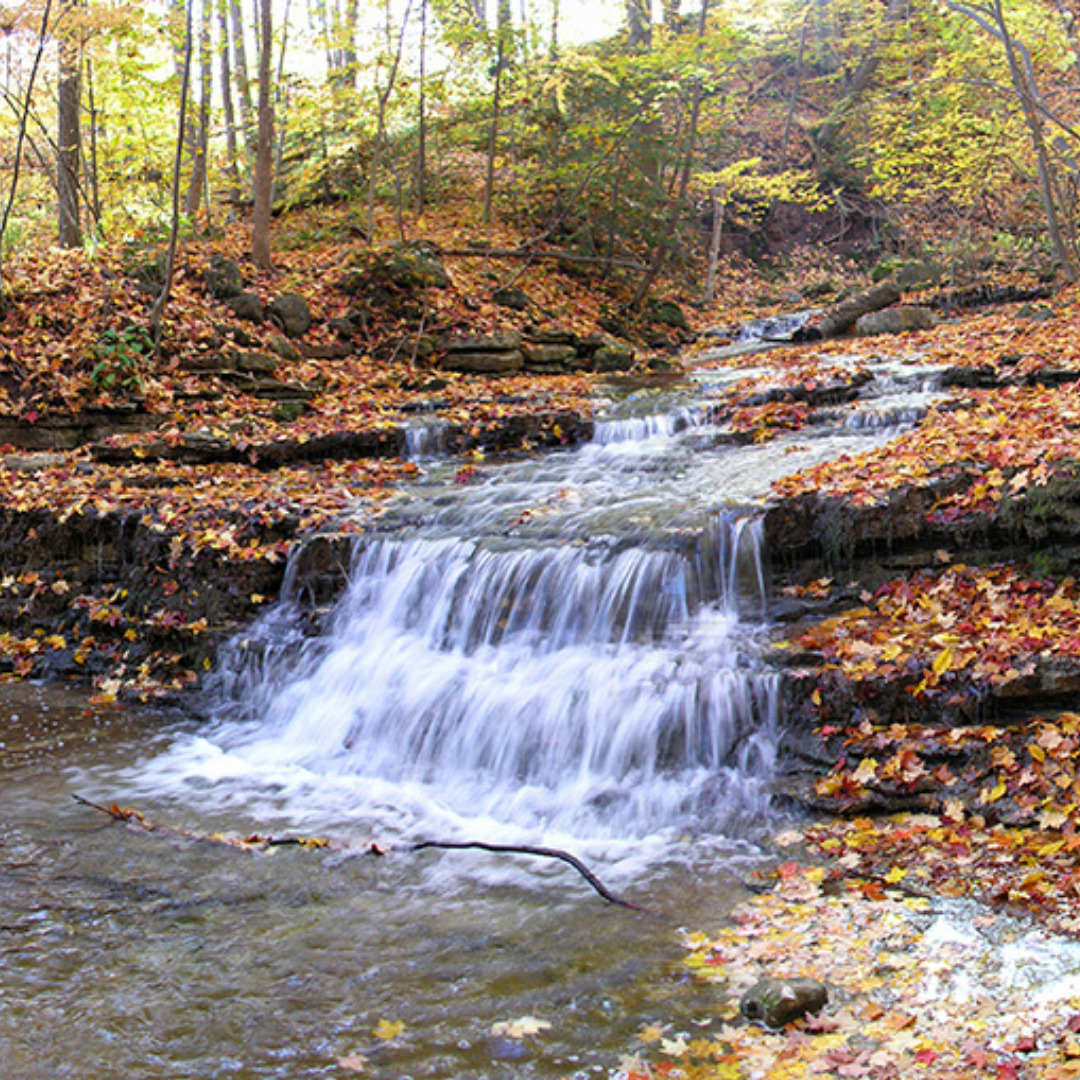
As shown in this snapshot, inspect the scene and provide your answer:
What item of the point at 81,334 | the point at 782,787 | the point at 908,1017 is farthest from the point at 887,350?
the point at 908,1017

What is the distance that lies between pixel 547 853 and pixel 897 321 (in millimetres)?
14092

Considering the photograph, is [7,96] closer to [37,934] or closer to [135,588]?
[135,588]

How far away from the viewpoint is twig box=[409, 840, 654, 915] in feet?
14.0

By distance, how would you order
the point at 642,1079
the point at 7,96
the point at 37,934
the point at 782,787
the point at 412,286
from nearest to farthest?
the point at 642,1079 < the point at 37,934 < the point at 782,787 < the point at 7,96 < the point at 412,286

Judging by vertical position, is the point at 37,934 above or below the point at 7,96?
below

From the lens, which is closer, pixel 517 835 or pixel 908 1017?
pixel 908 1017

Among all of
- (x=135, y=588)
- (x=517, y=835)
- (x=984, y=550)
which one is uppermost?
(x=984, y=550)

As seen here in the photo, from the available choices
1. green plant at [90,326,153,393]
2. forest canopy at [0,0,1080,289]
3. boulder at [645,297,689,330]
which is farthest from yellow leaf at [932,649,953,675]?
boulder at [645,297,689,330]

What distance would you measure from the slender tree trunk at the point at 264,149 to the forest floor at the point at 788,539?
0.41 meters

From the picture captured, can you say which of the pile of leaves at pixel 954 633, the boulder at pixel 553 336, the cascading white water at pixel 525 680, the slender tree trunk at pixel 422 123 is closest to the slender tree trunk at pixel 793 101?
the slender tree trunk at pixel 422 123

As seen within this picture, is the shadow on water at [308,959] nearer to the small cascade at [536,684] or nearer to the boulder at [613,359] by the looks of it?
the small cascade at [536,684]

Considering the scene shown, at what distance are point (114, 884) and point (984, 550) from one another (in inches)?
214

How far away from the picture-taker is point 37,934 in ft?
12.9

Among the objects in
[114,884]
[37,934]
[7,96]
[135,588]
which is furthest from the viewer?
[7,96]
